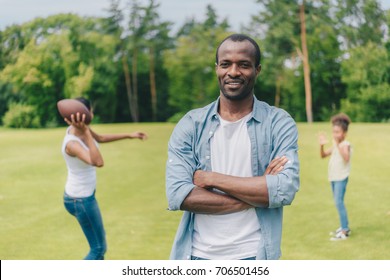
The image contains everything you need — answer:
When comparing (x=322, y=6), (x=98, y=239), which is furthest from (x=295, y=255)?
(x=322, y=6)

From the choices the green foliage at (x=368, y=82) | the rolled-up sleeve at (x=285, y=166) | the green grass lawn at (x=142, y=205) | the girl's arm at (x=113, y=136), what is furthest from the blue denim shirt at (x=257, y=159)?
the green foliage at (x=368, y=82)

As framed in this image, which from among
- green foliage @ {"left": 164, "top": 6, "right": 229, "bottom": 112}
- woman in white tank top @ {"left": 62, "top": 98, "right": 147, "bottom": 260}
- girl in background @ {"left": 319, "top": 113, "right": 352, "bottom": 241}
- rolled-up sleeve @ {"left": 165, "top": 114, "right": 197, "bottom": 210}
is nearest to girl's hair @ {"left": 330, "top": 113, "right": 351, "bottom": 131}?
girl in background @ {"left": 319, "top": 113, "right": 352, "bottom": 241}

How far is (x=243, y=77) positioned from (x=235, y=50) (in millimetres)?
102

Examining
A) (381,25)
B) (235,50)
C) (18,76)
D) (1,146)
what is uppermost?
(235,50)

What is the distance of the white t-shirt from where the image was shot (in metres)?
2.09

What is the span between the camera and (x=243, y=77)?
2109 millimetres

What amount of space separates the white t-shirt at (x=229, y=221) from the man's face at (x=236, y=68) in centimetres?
10

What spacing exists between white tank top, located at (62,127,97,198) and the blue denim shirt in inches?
59.0

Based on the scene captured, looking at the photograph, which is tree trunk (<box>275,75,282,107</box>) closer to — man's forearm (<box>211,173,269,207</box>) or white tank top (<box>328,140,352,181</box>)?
white tank top (<box>328,140,352,181</box>)

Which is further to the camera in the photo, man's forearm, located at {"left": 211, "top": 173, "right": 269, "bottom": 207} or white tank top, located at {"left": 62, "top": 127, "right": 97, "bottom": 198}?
white tank top, located at {"left": 62, "top": 127, "right": 97, "bottom": 198}

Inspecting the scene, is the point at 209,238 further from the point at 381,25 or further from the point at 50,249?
the point at 381,25
